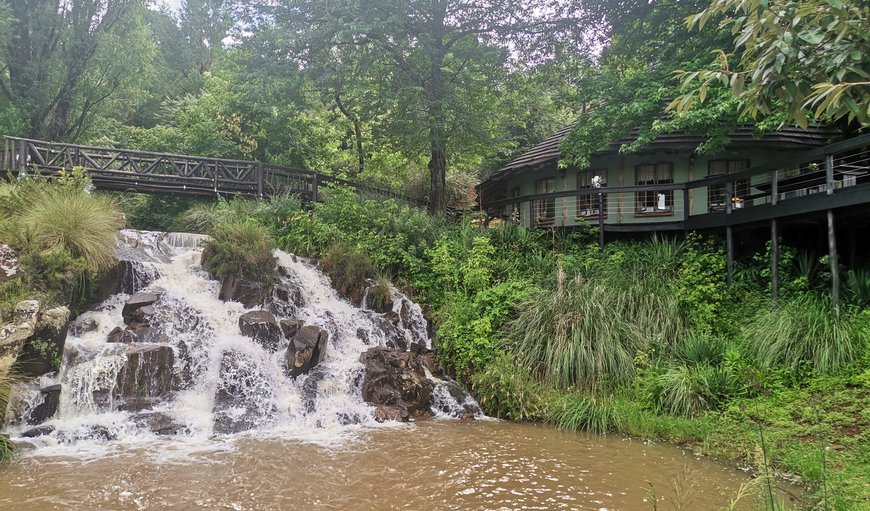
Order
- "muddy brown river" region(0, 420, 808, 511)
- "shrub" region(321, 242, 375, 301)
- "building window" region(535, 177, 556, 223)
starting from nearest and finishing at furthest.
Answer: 1. "muddy brown river" region(0, 420, 808, 511)
2. "shrub" region(321, 242, 375, 301)
3. "building window" region(535, 177, 556, 223)

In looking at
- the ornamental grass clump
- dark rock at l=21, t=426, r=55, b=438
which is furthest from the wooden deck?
dark rock at l=21, t=426, r=55, b=438

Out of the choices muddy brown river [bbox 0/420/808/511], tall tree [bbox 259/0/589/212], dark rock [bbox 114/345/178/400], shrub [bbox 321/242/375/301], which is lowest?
muddy brown river [bbox 0/420/808/511]

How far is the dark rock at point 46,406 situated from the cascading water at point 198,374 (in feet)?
0.23

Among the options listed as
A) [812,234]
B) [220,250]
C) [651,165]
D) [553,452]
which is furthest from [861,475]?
[651,165]

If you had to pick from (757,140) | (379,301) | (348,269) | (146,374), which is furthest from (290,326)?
(757,140)

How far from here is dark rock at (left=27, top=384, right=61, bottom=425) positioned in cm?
759

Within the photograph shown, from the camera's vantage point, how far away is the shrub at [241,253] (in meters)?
11.8

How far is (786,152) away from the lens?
56.1 feet

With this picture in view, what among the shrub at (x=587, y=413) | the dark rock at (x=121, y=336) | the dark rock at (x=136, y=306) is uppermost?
the dark rock at (x=136, y=306)

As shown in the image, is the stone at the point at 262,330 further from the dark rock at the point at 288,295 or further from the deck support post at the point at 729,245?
the deck support post at the point at 729,245

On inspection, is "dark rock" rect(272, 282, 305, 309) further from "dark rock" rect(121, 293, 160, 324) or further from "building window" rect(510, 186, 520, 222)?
"building window" rect(510, 186, 520, 222)

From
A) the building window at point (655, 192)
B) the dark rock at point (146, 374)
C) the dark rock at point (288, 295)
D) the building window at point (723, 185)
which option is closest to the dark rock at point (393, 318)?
the dark rock at point (288, 295)

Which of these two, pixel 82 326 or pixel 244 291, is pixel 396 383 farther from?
pixel 82 326

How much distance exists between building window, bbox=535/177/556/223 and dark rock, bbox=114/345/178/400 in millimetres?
12913
